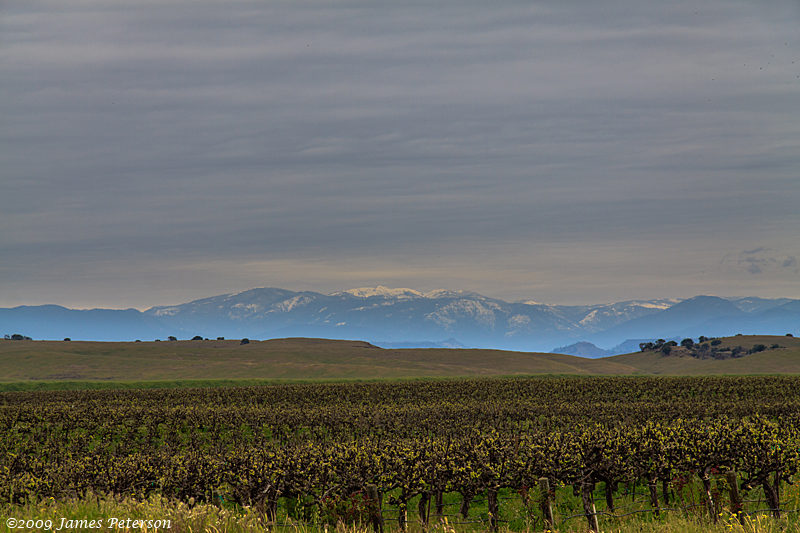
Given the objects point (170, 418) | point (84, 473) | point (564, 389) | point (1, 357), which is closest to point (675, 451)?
point (84, 473)

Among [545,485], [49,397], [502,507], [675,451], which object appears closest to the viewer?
[545,485]

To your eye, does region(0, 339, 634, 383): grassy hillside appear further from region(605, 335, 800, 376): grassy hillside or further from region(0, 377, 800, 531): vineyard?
region(0, 377, 800, 531): vineyard

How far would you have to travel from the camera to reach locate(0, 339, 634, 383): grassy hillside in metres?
148

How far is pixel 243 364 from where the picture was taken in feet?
545

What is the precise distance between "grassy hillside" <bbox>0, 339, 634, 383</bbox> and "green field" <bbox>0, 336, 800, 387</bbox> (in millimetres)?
235

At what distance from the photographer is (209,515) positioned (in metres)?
14.0

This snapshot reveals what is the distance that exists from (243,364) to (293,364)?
14515mm

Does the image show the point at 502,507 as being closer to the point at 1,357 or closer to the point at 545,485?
the point at 545,485

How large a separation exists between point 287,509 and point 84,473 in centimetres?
796

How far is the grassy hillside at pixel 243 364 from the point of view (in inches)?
5827

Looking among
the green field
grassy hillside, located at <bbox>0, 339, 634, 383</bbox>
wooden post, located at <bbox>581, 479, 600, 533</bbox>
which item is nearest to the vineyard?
wooden post, located at <bbox>581, 479, 600, 533</bbox>

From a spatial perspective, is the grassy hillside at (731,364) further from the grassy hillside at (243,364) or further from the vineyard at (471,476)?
the vineyard at (471,476)
